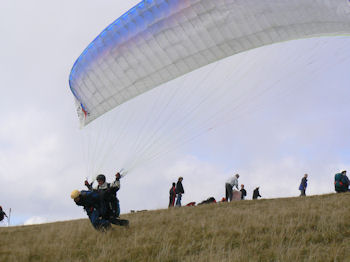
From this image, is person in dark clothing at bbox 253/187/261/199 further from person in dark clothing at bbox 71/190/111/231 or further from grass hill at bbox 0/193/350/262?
person in dark clothing at bbox 71/190/111/231

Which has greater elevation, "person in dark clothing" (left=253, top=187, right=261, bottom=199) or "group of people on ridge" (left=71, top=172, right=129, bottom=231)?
"person in dark clothing" (left=253, top=187, right=261, bottom=199)

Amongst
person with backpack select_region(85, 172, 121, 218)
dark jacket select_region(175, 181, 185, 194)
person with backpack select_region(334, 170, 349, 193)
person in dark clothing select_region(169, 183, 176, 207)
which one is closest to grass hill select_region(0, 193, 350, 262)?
person with backpack select_region(85, 172, 121, 218)

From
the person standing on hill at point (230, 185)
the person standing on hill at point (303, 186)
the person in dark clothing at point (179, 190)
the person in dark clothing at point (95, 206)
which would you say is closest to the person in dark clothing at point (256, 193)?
the person standing on hill at point (303, 186)

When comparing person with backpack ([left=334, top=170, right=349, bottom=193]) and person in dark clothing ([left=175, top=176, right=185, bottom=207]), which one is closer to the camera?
person with backpack ([left=334, top=170, right=349, bottom=193])

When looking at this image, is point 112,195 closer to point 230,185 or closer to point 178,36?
point 178,36

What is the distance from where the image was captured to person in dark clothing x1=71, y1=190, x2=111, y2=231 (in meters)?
8.13

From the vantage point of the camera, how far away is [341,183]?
48.4 ft

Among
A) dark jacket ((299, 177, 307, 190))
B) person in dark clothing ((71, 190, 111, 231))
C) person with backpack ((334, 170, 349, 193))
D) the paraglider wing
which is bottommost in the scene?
person in dark clothing ((71, 190, 111, 231))

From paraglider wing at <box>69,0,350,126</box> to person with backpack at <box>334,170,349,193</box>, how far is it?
6.91m

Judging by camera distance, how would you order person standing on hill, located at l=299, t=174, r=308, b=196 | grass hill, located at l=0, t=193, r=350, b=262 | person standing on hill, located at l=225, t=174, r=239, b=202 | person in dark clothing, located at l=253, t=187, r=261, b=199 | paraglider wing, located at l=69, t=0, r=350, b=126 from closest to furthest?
grass hill, located at l=0, t=193, r=350, b=262, paraglider wing, located at l=69, t=0, r=350, b=126, person standing on hill, located at l=225, t=174, r=239, b=202, person standing on hill, located at l=299, t=174, r=308, b=196, person in dark clothing, located at l=253, t=187, r=261, b=199

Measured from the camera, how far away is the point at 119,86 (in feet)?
40.3

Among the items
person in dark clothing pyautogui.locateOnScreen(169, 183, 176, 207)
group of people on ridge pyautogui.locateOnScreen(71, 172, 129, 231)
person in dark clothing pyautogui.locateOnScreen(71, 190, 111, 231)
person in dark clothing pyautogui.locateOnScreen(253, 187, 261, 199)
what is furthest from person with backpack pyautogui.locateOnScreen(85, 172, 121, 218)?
person in dark clothing pyautogui.locateOnScreen(253, 187, 261, 199)

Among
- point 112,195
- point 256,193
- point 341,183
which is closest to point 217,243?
point 112,195

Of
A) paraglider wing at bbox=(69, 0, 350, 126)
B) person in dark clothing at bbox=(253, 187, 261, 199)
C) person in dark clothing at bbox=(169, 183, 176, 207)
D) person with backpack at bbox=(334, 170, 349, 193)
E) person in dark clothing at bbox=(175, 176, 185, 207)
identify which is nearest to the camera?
paraglider wing at bbox=(69, 0, 350, 126)
